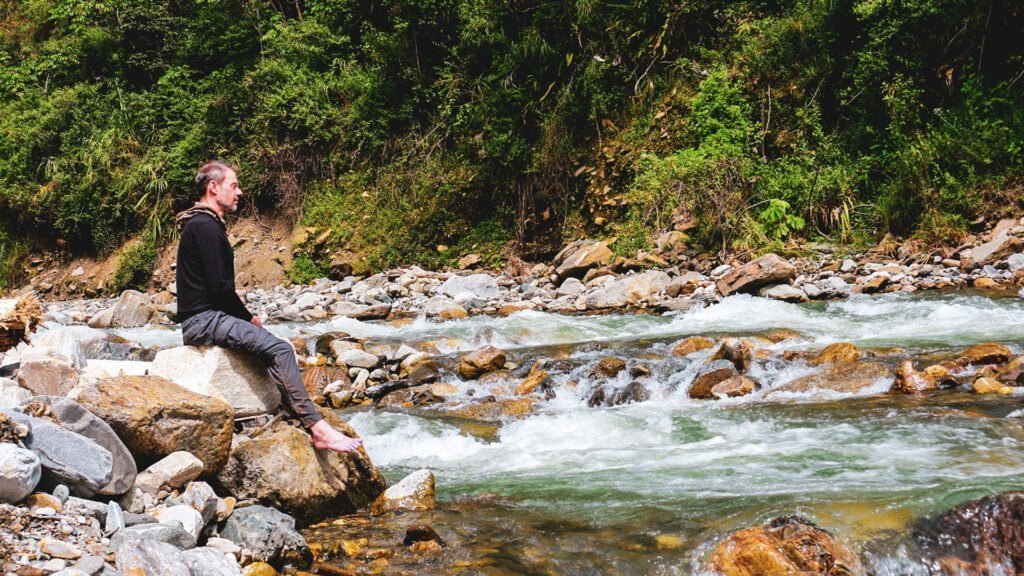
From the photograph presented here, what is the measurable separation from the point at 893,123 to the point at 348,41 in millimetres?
13189

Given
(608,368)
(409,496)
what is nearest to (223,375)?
(409,496)

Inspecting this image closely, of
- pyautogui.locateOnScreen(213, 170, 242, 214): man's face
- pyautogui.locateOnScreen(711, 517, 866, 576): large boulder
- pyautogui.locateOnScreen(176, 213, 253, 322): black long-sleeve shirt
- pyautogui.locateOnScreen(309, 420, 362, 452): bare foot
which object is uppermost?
pyautogui.locateOnScreen(213, 170, 242, 214): man's face

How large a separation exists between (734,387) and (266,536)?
177 inches

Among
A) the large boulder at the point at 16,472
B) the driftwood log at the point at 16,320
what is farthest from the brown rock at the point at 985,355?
the driftwood log at the point at 16,320

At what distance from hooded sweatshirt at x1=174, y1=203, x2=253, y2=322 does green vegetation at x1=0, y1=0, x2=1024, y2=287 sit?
9.66 meters

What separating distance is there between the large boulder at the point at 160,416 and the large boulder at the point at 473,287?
348 inches

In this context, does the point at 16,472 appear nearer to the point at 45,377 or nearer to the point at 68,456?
the point at 68,456

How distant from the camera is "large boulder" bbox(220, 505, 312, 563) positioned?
10.9 ft

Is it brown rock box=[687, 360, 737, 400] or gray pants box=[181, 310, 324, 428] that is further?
brown rock box=[687, 360, 737, 400]

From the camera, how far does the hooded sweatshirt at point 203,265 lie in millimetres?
4070

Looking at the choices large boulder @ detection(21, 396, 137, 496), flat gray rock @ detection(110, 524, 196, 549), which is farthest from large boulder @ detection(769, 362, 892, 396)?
large boulder @ detection(21, 396, 137, 496)

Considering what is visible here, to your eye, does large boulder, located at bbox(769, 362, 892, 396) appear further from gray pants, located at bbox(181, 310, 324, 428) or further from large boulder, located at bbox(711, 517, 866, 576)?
gray pants, located at bbox(181, 310, 324, 428)

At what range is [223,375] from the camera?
4.19 metres

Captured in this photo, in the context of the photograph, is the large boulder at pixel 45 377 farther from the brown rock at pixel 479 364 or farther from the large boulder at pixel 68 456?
the brown rock at pixel 479 364
